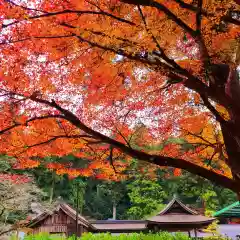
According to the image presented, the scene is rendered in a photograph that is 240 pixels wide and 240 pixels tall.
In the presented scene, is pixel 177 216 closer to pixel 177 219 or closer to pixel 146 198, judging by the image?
pixel 177 219

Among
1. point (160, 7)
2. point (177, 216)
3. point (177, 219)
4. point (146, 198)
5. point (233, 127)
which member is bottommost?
point (177, 219)

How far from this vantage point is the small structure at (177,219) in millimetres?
19344

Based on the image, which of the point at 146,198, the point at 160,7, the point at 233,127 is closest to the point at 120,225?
the point at 146,198

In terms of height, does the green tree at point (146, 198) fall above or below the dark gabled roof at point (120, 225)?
above

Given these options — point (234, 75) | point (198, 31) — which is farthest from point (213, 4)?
point (234, 75)

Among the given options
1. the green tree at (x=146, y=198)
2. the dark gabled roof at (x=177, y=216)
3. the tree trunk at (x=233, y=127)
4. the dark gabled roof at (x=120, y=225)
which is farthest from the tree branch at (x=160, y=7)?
the green tree at (x=146, y=198)

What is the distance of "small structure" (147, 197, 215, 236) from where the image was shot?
762 inches

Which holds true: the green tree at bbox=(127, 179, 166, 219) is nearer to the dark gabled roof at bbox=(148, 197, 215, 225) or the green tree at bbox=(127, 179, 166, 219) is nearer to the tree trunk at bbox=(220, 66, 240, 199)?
the dark gabled roof at bbox=(148, 197, 215, 225)

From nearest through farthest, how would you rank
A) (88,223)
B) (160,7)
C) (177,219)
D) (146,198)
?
1. (160,7)
2. (177,219)
3. (88,223)
4. (146,198)

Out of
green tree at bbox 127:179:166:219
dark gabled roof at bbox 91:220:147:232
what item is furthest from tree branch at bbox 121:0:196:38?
green tree at bbox 127:179:166:219

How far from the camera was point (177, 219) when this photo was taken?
772 inches

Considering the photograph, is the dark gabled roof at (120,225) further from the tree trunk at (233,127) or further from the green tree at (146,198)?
the tree trunk at (233,127)

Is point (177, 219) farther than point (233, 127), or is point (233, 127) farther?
point (177, 219)

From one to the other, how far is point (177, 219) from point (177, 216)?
332mm
